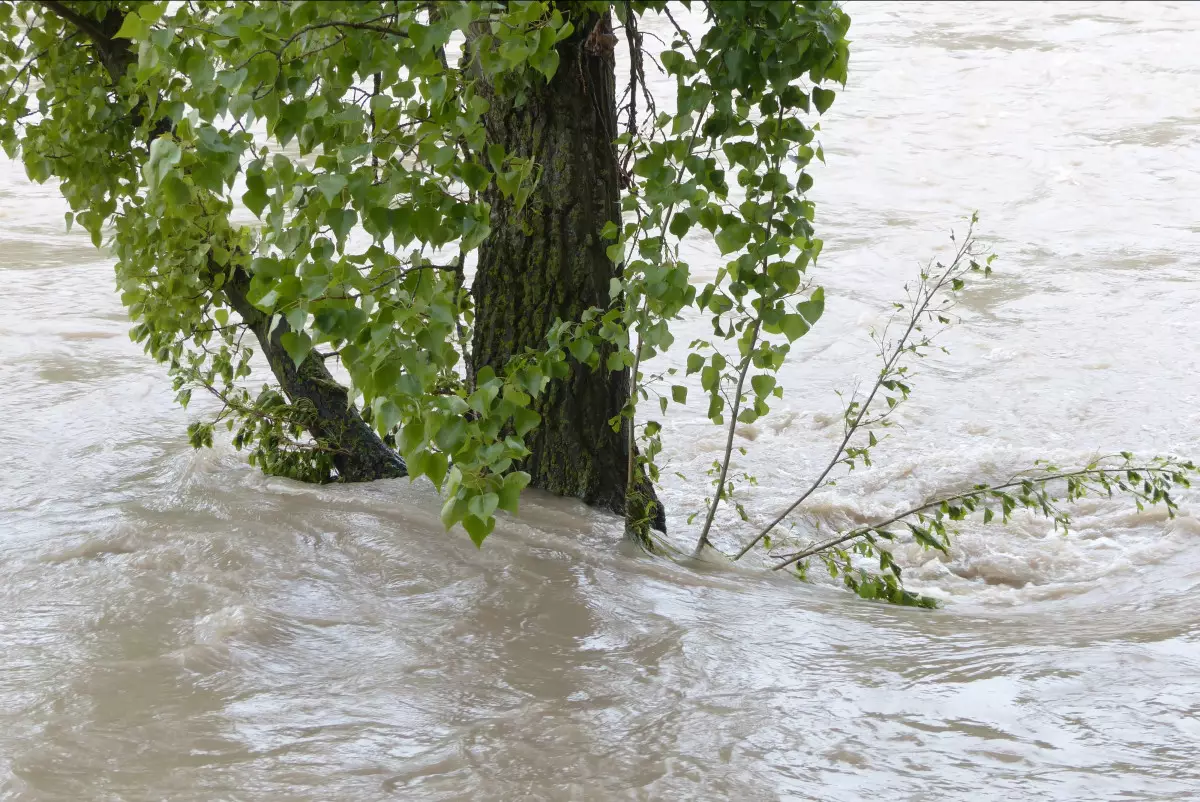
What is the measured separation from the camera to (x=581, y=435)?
394cm

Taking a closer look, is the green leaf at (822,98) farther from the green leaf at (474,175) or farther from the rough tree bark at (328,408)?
the rough tree bark at (328,408)

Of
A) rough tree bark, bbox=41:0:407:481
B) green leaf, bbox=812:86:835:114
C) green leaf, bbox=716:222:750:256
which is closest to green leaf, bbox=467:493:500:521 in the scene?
green leaf, bbox=716:222:750:256

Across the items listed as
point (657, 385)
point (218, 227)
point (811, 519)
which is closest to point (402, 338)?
point (218, 227)

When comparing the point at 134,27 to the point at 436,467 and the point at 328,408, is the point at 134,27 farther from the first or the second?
the point at 328,408

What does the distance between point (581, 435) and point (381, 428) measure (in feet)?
5.91

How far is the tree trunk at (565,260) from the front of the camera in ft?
11.9

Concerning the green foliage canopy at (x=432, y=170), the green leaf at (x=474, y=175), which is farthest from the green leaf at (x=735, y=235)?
the green leaf at (x=474, y=175)

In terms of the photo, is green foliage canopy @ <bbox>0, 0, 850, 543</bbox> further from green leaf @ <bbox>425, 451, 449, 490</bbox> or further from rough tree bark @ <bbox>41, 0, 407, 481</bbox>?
rough tree bark @ <bbox>41, 0, 407, 481</bbox>

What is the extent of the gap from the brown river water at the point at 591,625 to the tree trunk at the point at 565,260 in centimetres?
20

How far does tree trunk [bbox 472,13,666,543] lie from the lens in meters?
3.61

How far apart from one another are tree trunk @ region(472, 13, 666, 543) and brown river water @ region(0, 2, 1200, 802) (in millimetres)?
197

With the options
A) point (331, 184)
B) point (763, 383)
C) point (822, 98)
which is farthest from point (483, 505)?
point (822, 98)

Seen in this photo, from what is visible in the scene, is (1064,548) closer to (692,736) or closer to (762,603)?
(762,603)

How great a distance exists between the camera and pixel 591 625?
312 cm
